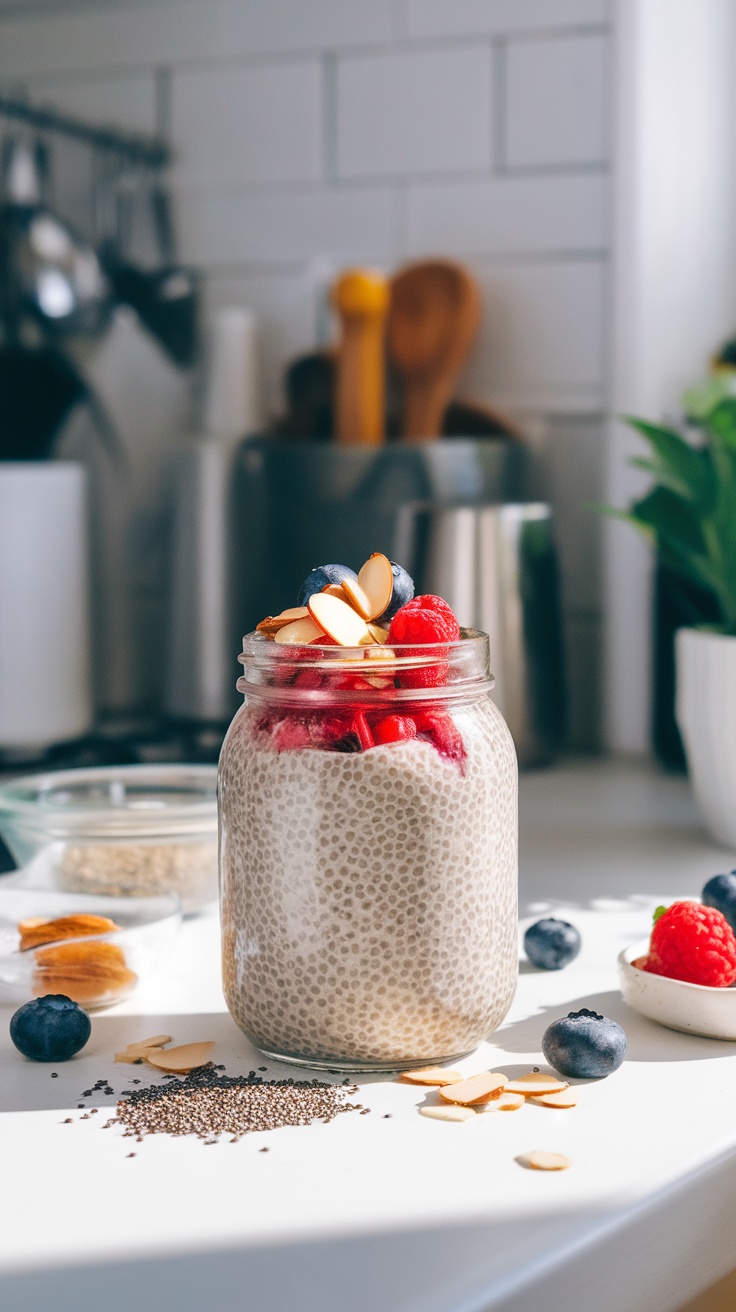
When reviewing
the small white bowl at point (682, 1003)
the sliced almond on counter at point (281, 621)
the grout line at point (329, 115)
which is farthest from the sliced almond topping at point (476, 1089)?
the grout line at point (329, 115)

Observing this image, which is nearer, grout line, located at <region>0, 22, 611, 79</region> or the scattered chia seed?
the scattered chia seed

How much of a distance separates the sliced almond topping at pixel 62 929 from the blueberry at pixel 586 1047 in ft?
0.77

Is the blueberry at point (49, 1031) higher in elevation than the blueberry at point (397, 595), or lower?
lower

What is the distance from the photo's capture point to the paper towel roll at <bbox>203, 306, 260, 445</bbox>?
1497 mm

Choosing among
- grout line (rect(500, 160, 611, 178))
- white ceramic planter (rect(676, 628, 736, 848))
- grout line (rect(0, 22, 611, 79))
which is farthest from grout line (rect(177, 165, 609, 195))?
white ceramic planter (rect(676, 628, 736, 848))

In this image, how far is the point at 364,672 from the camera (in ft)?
2.01

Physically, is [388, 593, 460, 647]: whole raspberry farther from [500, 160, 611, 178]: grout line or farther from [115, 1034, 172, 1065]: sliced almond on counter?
[500, 160, 611, 178]: grout line

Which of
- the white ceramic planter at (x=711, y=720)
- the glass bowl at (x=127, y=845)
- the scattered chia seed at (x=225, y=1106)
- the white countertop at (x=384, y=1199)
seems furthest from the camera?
the white ceramic planter at (x=711, y=720)

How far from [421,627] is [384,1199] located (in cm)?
24

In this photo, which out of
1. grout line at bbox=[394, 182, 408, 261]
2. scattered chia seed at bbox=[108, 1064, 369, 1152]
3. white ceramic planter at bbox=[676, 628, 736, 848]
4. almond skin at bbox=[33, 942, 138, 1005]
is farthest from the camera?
grout line at bbox=[394, 182, 408, 261]

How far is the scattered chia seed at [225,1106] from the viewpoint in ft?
1.90

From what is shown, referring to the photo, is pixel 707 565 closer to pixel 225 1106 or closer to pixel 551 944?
pixel 551 944

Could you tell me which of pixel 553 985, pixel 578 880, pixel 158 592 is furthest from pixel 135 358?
pixel 553 985

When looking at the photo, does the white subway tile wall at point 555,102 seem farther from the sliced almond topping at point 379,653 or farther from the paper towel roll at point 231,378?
the sliced almond topping at point 379,653
